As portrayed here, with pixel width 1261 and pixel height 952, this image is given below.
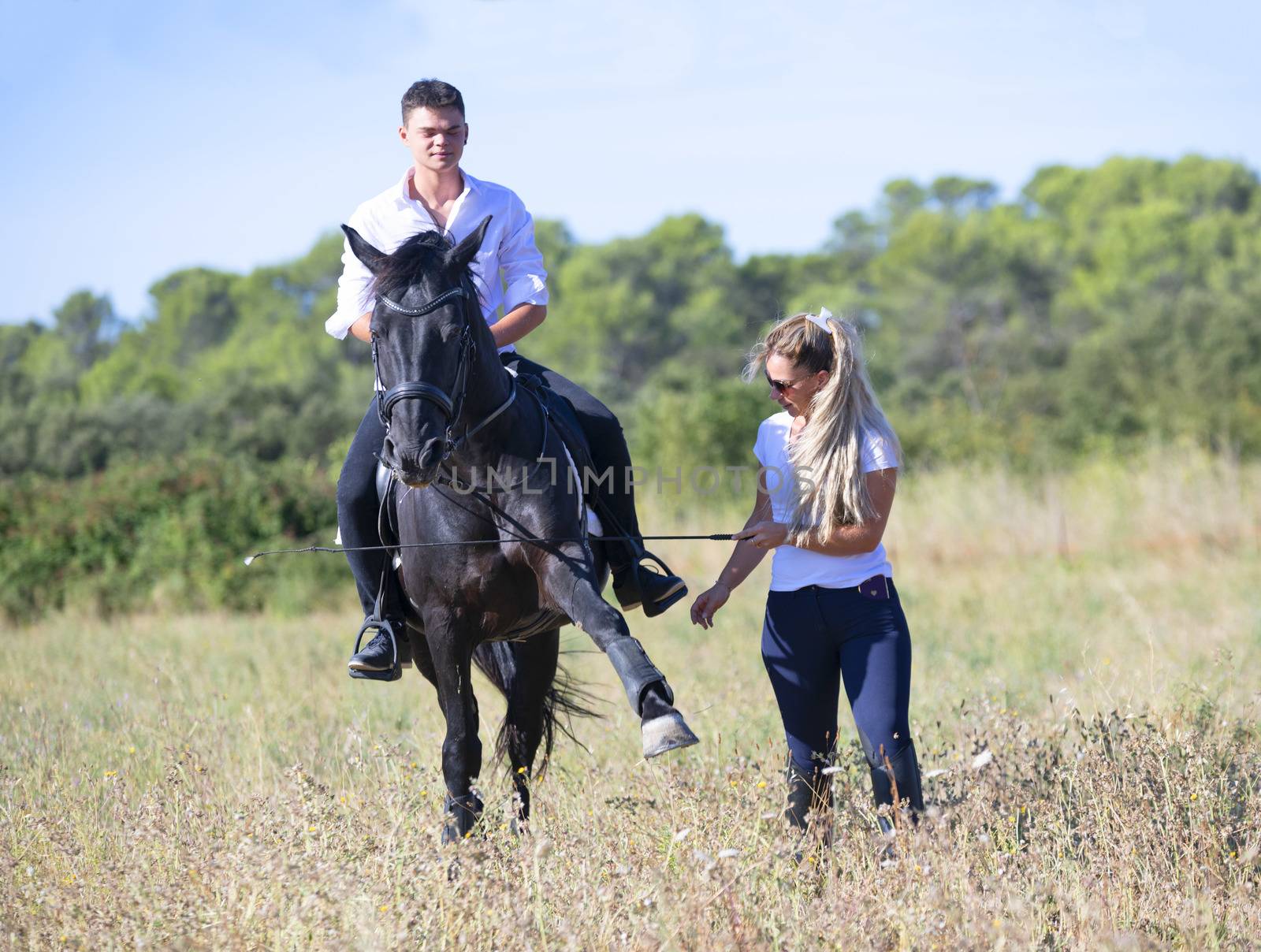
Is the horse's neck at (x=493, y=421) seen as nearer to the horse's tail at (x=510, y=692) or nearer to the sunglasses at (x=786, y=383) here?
the sunglasses at (x=786, y=383)

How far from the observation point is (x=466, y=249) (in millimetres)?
4980

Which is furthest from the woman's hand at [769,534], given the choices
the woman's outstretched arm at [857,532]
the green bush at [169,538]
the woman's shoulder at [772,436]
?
the green bush at [169,538]

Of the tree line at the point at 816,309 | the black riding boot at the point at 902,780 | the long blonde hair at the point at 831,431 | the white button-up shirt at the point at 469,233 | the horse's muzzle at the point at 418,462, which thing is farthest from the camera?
the tree line at the point at 816,309

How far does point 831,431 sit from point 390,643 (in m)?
2.21

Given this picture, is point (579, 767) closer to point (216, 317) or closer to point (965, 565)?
point (965, 565)

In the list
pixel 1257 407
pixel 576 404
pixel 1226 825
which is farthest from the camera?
pixel 1257 407

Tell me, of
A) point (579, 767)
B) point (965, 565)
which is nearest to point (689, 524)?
point (965, 565)

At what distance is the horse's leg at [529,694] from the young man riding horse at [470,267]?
1.64 ft

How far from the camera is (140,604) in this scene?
1669 cm

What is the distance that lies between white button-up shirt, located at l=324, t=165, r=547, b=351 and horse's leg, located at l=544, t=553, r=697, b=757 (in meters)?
1.30

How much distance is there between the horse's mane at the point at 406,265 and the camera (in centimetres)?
483

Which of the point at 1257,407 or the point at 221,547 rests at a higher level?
the point at 1257,407

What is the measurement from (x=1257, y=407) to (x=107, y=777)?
28.1 m

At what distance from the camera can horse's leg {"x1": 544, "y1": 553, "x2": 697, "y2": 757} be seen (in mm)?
4316
